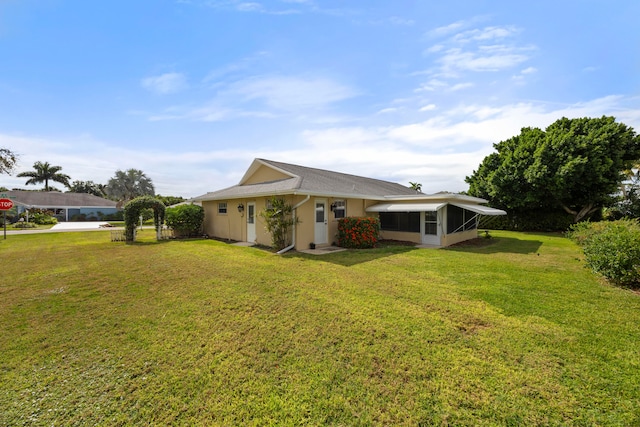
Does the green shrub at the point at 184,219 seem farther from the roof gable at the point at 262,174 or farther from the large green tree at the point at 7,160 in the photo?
the large green tree at the point at 7,160

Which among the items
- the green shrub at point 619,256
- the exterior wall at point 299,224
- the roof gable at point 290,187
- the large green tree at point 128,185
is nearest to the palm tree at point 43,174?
the large green tree at point 128,185

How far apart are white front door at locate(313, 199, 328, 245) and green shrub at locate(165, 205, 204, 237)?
9.16 meters

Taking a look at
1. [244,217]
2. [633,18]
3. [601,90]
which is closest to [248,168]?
[244,217]

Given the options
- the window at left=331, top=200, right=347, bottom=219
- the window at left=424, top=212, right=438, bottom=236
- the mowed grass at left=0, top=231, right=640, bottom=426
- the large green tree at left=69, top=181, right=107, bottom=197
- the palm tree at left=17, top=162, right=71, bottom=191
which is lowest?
the mowed grass at left=0, top=231, right=640, bottom=426

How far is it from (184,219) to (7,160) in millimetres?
15013

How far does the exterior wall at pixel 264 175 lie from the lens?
1554 centimetres

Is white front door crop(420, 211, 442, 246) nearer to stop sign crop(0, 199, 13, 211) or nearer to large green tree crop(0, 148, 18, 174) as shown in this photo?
stop sign crop(0, 199, 13, 211)

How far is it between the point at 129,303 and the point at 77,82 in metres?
11.8

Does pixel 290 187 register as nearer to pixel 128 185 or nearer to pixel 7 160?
pixel 7 160

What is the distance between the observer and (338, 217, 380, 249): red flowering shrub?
1260cm

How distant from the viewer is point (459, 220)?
15.3 meters

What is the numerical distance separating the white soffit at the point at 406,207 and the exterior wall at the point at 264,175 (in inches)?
216

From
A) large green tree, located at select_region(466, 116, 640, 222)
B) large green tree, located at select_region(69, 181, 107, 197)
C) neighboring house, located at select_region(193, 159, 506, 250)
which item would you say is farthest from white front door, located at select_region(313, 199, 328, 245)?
large green tree, located at select_region(69, 181, 107, 197)

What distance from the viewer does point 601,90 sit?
40.7 feet
